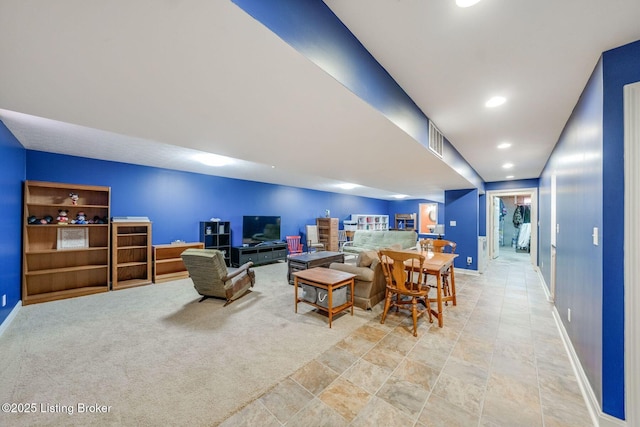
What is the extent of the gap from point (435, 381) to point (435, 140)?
8.18ft

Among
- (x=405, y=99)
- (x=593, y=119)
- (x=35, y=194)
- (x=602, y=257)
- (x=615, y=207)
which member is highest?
(x=405, y=99)

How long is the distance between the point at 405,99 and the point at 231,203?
17.5 ft

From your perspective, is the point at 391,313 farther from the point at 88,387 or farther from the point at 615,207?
the point at 88,387

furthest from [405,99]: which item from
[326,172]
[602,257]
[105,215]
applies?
[105,215]

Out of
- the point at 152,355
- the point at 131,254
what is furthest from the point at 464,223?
the point at 131,254

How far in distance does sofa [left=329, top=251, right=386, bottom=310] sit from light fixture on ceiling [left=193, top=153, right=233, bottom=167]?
9.12 feet

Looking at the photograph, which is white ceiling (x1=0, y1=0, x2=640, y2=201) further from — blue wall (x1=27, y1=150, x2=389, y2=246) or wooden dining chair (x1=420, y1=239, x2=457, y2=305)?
wooden dining chair (x1=420, y1=239, x2=457, y2=305)

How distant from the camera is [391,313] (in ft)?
10.8

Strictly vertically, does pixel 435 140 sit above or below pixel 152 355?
above

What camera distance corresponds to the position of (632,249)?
143 cm

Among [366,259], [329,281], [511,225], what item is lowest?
[329,281]

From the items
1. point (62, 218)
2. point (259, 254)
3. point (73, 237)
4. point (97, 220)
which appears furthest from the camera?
point (259, 254)

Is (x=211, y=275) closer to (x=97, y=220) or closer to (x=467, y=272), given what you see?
(x=97, y=220)

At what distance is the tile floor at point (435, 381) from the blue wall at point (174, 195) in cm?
465
